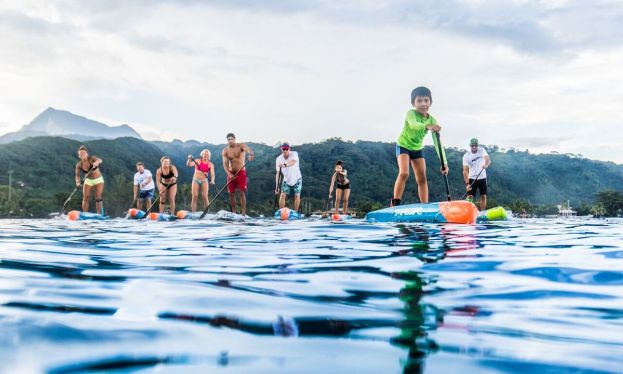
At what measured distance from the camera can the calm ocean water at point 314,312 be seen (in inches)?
62.6

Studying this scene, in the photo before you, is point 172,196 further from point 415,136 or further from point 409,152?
point 415,136

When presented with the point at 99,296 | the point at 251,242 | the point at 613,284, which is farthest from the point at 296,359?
the point at 251,242

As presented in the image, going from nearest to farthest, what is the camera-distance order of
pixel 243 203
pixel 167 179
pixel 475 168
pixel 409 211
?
pixel 409 211 → pixel 475 168 → pixel 243 203 → pixel 167 179

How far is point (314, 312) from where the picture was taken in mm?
2238

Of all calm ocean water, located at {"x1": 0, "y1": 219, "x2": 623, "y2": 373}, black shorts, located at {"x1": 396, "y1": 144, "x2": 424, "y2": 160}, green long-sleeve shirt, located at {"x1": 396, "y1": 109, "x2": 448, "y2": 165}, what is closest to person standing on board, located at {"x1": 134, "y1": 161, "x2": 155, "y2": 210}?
black shorts, located at {"x1": 396, "y1": 144, "x2": 424, "y2": 160}

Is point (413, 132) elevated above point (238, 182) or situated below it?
→ above

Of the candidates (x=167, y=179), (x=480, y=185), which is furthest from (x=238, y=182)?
(x=480, y=185)

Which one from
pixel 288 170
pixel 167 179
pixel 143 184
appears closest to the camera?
pixel 288 170

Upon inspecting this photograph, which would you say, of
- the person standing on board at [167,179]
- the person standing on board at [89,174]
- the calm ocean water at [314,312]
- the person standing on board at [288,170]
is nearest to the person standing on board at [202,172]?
the person standing on board at [167,179]

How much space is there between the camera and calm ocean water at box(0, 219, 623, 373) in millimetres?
1589

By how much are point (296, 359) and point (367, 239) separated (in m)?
4.38

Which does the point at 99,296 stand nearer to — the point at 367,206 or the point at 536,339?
the point at 536,339

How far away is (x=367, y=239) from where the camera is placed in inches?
233

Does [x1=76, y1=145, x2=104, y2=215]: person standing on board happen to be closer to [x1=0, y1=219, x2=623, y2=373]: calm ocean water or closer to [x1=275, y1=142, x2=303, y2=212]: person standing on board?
[x1=275, y1=142, x2=303, y2=212]: person standing on board
